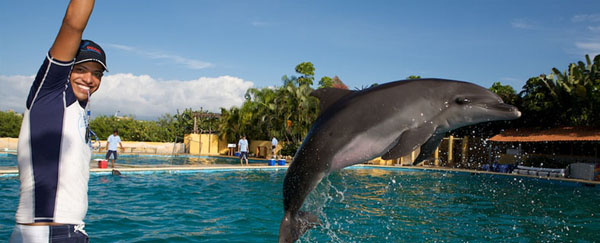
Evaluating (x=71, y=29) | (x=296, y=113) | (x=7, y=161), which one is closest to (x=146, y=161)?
(x=7, y=161)

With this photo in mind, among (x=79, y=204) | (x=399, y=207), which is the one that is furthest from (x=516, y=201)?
(x=79, y=204)

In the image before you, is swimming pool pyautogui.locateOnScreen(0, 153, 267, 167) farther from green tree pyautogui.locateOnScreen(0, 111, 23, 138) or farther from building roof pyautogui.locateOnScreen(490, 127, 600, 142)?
green tree pyautogui.locateOnScreen(0, 111, 23, 138)

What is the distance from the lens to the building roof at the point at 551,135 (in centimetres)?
1970

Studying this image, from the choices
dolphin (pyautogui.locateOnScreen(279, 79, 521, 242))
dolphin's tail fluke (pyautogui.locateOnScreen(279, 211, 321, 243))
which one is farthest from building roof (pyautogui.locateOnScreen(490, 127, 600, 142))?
Result: dolphin's tail fluke (pyautogui.locateOnScreen(279, 211, 321, 243))

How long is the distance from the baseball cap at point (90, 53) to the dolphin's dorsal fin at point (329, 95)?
1.91 m

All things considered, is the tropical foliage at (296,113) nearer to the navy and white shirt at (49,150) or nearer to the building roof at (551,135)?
the building roof at (551,135)

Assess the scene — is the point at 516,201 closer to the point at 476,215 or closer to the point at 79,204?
the point at 476,215

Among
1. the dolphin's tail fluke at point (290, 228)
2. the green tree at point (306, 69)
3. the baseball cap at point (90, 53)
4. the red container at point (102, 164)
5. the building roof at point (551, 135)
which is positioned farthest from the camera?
the green tree at point (306, 69)

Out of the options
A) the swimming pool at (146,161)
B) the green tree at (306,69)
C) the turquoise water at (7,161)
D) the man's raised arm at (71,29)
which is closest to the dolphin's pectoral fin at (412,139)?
the man's raised arm at (71,29)

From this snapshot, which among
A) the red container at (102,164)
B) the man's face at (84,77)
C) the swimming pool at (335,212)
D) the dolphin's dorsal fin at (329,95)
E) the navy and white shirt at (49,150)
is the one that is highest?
the dolphin's dorsal fin at (329,95)

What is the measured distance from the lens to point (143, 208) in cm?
853

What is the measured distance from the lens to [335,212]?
884 centimetres

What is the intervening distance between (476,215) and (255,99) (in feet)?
74.0

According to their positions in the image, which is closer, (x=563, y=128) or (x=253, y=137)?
(x=563, y=128)
